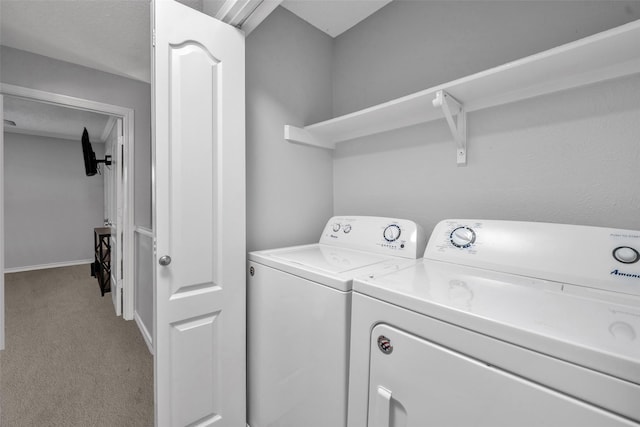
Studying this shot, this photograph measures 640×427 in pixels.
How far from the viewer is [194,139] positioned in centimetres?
115

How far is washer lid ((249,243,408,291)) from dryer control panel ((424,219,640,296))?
23 cm

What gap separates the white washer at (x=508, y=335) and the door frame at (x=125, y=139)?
8.88 ft

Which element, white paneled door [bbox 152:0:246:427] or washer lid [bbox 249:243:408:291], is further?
white paneled door [bbox 152:0:246:427]

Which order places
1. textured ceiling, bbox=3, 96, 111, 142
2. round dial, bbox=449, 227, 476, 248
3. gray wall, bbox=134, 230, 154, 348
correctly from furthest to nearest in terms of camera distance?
textured ceiling, bbox=3, 96, 111, 142, gray wall, bbox=134, 230, 154, 348, round dial, bbox=449, 227, 476, 248

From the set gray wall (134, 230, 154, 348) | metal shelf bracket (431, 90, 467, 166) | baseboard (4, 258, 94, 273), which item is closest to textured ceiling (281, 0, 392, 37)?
metal shelf bracket (431, 90, 467, 166)

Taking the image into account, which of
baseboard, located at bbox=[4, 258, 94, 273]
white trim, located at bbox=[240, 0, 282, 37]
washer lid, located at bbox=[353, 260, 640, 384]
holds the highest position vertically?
white trim, located at bbox=[240, 0, 282, 37]

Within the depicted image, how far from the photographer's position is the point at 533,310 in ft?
2.06

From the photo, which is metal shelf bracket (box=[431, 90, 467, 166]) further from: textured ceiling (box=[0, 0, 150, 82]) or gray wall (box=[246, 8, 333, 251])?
textured ceiling (box=[0, 0, 150, 82])

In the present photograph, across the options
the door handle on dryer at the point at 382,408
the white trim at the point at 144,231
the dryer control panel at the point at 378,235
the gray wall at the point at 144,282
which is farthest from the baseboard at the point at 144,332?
the door handle on dryer at the point at 382,408

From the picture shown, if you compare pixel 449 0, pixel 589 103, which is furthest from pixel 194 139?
pixel 589 103

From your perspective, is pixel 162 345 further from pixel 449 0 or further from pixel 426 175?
pixel 449 0

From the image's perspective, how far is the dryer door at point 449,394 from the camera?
0.50 meters

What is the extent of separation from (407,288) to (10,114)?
18.3 feet

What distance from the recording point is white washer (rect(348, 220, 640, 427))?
0.48 metres
